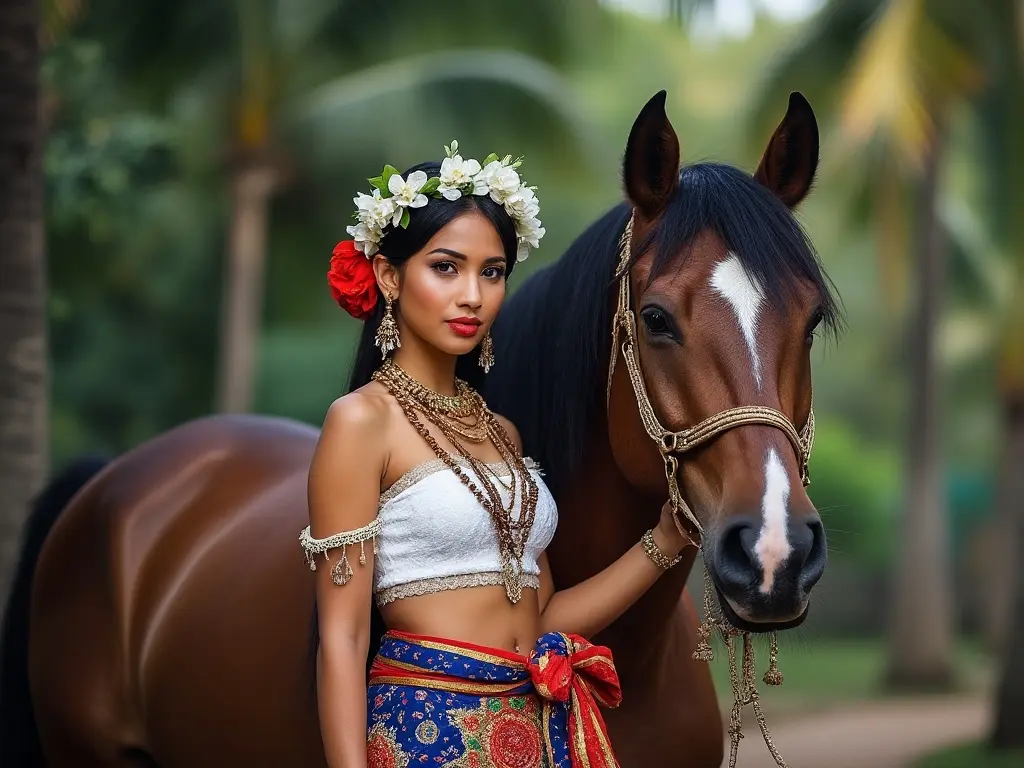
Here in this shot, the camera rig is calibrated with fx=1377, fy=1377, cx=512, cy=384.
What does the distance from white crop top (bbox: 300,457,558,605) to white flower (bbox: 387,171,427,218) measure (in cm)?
50

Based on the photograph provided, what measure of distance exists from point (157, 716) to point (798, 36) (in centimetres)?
1296

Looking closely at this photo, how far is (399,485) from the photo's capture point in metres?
2.53

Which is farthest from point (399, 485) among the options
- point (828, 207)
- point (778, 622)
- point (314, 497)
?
point (828, 207)

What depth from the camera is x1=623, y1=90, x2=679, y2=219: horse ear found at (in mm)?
2686

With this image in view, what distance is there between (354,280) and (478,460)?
441mm

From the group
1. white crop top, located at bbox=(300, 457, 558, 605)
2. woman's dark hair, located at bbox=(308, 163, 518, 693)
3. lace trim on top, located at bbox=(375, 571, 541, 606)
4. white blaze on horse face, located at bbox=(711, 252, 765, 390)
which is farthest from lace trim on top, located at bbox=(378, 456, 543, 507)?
white blaze on horse face, located at bbox=(711, 252, 765, 390)

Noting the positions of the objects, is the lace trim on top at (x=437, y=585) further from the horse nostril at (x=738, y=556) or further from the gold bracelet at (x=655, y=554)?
the horse nostril at (x=738, y=556)

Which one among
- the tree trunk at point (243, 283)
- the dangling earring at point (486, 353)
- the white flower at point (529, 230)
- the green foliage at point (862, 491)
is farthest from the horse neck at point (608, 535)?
the green foliage at point (862, 491)

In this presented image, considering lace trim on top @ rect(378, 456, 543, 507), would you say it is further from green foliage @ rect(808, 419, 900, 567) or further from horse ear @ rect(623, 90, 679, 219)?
green foliage @ rect(808, 419, 900, 567)

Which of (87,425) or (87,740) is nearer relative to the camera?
(87,740)

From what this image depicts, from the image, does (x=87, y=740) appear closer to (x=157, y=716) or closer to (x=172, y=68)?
(x=157, y=716)

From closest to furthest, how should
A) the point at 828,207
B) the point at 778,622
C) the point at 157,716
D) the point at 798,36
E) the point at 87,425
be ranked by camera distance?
1. the point at 778,622
2. the point at 157,716
3. the point at 798,36
4. the point at 87,425
5. the point at 828,207

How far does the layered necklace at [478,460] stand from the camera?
8.49 ft

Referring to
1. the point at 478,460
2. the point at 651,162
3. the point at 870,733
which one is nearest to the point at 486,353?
the point at 478,460
